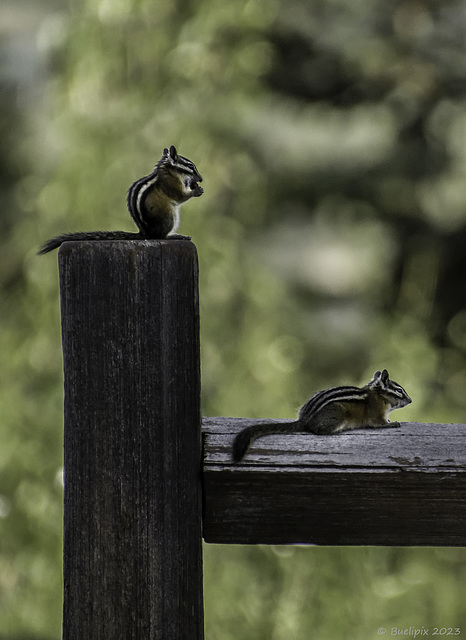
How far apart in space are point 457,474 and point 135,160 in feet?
7.46

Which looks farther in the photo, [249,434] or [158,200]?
[158,200]

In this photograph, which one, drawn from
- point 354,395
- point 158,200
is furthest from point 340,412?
point 158,200

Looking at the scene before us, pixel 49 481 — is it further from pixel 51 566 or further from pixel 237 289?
pixel 237 289

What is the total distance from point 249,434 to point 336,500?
0.48ft

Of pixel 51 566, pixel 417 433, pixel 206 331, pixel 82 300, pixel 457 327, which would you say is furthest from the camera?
pixel 457 327

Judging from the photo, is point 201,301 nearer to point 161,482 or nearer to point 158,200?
point 158,200

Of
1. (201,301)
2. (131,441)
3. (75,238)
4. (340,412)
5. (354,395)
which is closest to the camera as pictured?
(131,441)

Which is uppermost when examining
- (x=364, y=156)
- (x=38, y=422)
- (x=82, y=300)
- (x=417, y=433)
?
(x=364, y=156)

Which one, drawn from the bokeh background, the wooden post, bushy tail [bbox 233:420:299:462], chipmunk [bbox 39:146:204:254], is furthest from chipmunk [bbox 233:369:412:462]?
the bokeh background

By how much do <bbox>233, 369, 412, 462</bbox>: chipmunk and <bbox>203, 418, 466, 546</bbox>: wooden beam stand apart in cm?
5

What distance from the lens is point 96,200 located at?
→ 3008 mm

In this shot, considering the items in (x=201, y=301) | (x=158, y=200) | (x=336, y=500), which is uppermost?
(x=158, y=200)

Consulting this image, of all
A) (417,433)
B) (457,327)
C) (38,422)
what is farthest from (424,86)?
(417,433)

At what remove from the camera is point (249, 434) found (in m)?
1.09
